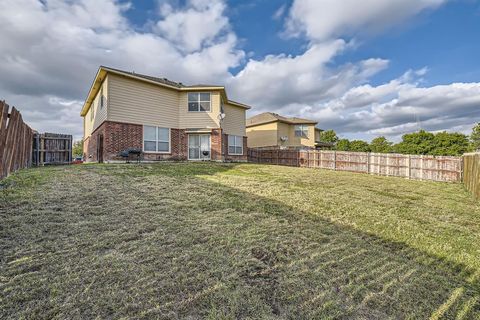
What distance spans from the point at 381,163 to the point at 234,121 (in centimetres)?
1105

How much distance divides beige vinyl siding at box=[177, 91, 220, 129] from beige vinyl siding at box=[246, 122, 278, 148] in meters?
12.1

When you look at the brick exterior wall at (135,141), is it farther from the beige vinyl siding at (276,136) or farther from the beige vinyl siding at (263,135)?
the beige vinyl siding at (276,136)

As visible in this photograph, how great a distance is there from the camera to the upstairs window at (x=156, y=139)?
13617mm

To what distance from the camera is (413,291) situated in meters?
2.25

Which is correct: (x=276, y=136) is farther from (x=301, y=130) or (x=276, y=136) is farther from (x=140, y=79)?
(x=140, y=79)

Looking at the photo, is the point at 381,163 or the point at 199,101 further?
the point at 199,101

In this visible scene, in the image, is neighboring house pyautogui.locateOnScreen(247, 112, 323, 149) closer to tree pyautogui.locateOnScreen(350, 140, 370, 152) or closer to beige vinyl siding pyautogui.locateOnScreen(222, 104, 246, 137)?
beige vinyl siding pyautogui.locateOnScreen(222, 104, 246, 137)

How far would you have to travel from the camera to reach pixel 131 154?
496 inches

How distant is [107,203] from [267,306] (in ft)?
12.5

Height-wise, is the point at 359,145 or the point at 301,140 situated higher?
the point at 359,145

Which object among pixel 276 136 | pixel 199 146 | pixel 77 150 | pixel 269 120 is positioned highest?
pixel 269 120

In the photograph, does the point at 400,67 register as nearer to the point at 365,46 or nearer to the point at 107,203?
the point at 365,46

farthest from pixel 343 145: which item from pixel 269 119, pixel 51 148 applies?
pixel 51 148

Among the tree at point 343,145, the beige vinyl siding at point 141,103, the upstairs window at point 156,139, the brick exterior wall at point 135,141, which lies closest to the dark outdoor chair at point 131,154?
the brick exterior wall at point 135,141
